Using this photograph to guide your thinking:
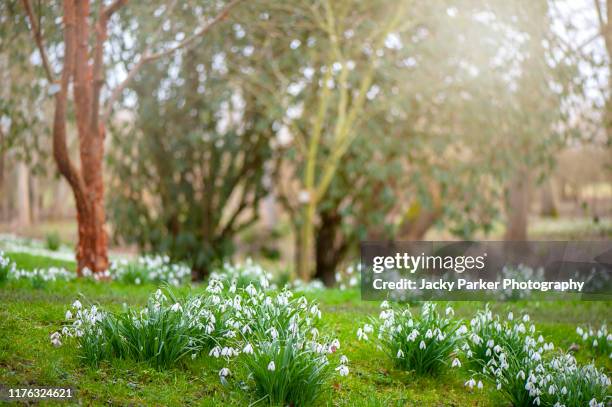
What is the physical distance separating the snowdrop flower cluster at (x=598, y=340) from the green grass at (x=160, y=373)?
0.09 metres

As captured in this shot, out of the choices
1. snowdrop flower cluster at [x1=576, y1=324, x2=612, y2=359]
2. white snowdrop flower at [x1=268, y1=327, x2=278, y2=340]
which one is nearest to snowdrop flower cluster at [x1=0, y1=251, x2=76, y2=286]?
white snowdrop flower at [x1=268, y1=327, x2=278, y2=340]

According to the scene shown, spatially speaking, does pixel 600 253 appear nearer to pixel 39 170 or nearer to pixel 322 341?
pixel 322 341

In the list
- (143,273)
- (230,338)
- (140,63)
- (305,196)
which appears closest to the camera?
(230,338)

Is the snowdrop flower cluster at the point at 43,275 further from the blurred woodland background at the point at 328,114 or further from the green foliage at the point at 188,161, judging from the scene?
the green foliage at the point at 188,161

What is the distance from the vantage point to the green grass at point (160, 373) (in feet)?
14.8

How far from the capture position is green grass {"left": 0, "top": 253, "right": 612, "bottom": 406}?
4496mm

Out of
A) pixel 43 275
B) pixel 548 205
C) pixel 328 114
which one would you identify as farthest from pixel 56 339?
pixel 548 205

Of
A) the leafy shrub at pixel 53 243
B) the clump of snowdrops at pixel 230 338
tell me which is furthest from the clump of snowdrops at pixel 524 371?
the leafy shrub at pixel 53 243

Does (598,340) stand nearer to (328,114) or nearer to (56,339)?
(56,339)

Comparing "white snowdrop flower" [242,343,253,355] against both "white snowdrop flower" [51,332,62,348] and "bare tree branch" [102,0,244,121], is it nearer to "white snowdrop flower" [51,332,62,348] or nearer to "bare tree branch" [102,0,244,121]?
"white snowdrop flower" [51,332,62,348]

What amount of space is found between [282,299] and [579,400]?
7.39ft

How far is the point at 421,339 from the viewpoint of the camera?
518 centimetres

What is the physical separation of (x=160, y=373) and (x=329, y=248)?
8.96 m

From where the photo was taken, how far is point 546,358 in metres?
5.64
